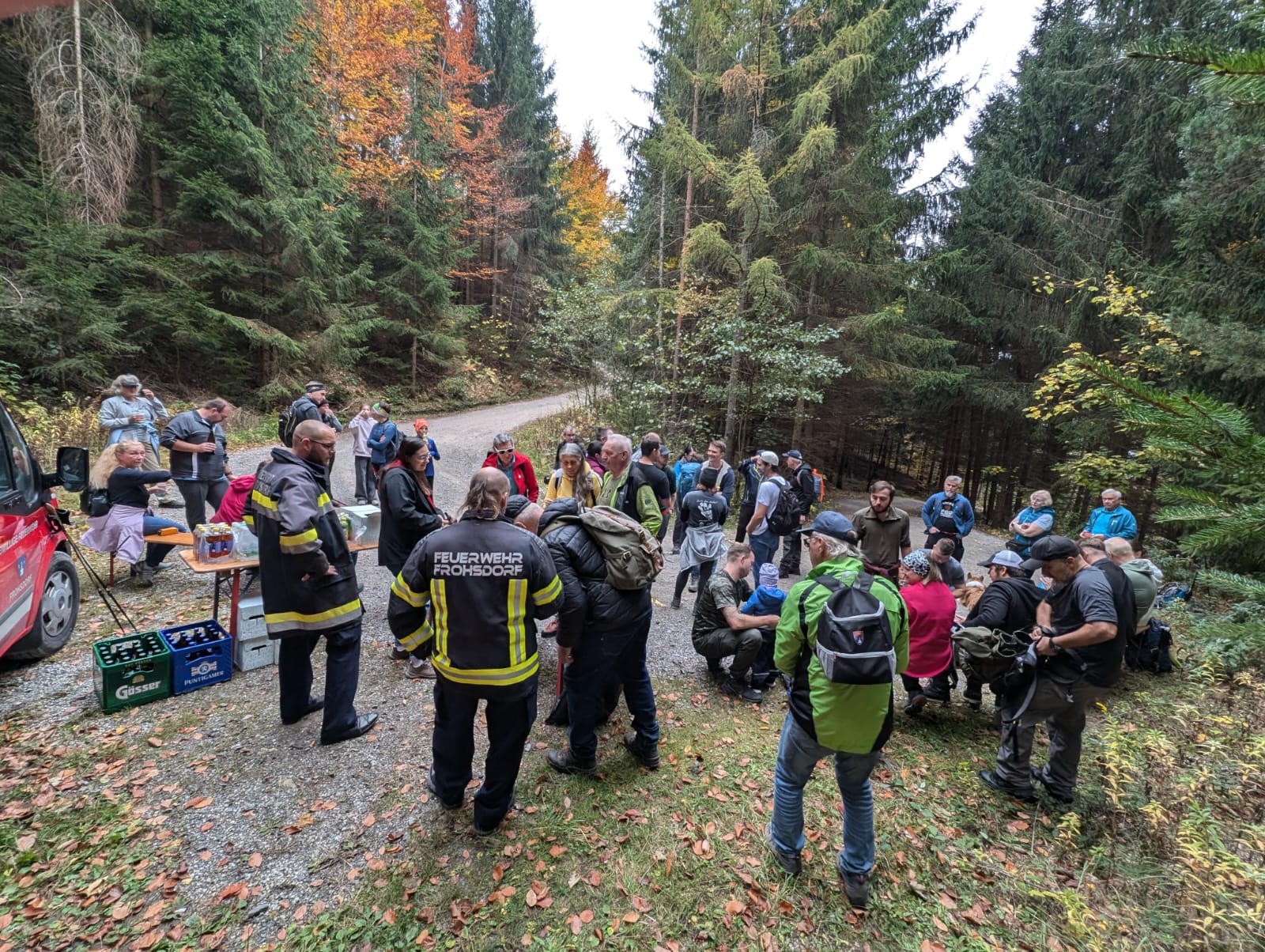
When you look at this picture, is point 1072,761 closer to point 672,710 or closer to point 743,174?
point 672,710

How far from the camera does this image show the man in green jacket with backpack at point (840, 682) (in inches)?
108

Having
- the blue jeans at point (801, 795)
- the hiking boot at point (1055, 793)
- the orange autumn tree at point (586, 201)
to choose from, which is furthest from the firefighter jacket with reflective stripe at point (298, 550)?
the orange autumn tree at point (586, 201)

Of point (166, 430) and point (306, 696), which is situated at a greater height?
point (166, 430)

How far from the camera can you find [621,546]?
11.4 feet

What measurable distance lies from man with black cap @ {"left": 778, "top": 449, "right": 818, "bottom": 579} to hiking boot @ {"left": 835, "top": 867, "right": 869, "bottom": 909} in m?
4.38

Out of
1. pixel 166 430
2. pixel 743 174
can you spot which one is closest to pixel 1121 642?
pixel 166 430

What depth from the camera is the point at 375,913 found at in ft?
9.10

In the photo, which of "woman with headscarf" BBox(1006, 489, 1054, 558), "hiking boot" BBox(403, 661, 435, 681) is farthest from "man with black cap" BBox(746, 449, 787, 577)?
"hiking boot" BBox(403, 661, 435, 681)

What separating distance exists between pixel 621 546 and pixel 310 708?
2940 mm

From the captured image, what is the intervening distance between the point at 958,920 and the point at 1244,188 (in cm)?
795

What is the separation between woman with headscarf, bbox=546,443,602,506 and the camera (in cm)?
570

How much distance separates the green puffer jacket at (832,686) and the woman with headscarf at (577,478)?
2997 millimetres

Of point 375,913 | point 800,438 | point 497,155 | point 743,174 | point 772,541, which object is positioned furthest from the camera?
point 497,155

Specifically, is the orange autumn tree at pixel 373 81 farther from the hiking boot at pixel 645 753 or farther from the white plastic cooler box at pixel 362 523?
the hiking boot at pixel 645 753
